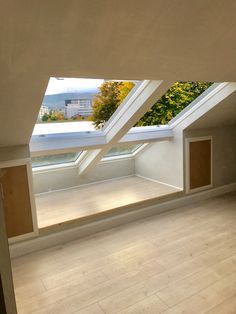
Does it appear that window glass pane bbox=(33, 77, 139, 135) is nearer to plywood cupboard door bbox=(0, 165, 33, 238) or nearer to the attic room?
the attic room

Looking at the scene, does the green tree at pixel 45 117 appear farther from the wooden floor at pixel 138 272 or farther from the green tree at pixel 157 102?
the wooden floor at pixel 138 272

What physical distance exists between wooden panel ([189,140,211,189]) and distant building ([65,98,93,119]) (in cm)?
168

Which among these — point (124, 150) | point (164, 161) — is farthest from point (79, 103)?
point (164, 161)

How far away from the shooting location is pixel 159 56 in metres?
1.43

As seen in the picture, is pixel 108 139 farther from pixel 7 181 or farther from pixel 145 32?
pixel 145 32

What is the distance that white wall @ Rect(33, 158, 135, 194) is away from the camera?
130 inches

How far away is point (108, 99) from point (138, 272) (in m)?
1.59

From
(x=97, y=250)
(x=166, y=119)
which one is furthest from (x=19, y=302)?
(x=166, y=119)

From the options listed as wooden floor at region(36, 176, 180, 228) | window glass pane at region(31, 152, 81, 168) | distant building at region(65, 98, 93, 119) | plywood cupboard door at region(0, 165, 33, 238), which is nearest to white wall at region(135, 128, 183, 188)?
wooden floor at region(36, 176, 180, 228)

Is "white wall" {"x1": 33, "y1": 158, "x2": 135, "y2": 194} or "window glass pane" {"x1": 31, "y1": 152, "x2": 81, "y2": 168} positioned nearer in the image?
"window glass pane" {"x1": 31, "y1": 152, "x2": 81, "y2": 168}

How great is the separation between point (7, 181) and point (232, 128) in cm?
332

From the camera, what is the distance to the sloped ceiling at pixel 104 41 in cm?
96

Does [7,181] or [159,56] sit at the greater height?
[159,56]

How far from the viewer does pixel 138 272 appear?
6.59ft
